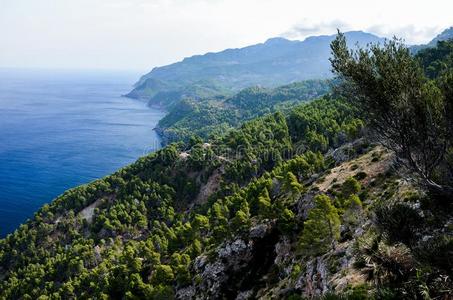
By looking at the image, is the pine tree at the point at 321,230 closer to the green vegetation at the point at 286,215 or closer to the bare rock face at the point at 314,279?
the green vegetation at the point at 286,215

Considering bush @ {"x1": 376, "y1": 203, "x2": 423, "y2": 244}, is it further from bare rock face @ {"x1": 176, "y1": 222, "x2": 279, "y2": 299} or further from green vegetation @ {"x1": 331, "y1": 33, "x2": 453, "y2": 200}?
bare rock face @ {"x1": 176, "y1": 222, "x2": 279, "y2": 299}

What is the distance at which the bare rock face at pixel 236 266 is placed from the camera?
68000 millimetres

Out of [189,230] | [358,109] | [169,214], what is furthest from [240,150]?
[358,109]

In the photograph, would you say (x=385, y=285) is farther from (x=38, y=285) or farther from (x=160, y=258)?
(x=38, y=285)

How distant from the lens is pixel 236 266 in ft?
234

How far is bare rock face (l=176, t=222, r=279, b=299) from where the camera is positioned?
2677 inches

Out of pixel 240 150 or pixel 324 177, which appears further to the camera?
pixel 240 150

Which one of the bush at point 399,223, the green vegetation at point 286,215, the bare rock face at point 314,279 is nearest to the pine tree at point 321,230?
the green vegetation at point 286,215

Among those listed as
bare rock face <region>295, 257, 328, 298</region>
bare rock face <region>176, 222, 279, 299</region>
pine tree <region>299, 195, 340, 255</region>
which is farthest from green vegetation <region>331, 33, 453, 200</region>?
bare rock face <region>176, 222, 279, 299</region>

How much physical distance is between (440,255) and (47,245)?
15416 centimetres

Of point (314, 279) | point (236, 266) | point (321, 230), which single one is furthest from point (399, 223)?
point (236, 266)

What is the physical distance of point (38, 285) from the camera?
118188mm

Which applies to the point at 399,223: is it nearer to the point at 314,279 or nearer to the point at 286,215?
the point at 314,279

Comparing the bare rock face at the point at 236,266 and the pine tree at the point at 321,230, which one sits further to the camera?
the bare rock face at the point at 236,266
